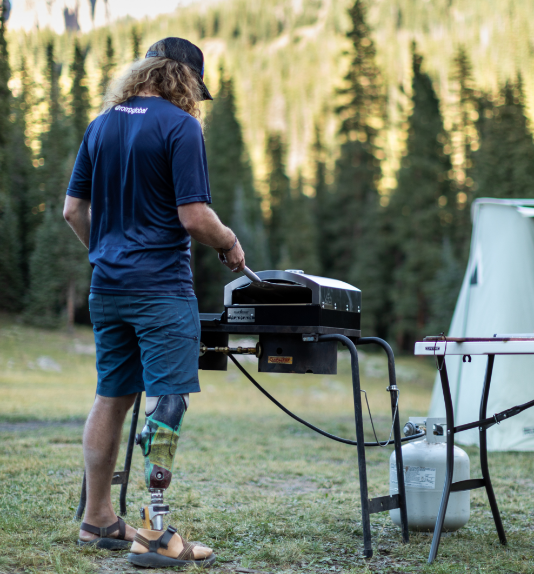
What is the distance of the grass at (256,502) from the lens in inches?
110

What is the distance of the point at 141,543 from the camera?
2625mm

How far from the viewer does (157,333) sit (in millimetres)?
2623

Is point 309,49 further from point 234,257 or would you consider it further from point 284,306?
point 234,257

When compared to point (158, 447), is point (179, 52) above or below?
above

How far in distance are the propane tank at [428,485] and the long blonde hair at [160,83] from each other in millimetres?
1899

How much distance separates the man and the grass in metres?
0.32

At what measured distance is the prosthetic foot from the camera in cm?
260

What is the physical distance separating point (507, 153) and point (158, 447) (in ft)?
123

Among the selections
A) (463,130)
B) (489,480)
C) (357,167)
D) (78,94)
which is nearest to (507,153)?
(463,130)

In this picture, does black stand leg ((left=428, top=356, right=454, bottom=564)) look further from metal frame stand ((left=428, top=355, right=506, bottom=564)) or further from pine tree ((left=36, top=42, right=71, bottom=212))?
pine tree ((left=36, top=42, right=71, bottom=212))

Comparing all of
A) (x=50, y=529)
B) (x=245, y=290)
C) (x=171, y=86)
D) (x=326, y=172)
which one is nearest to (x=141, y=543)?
(x=50, y=529)

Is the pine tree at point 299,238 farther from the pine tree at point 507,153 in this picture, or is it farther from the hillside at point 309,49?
the pine tree at point 507,153

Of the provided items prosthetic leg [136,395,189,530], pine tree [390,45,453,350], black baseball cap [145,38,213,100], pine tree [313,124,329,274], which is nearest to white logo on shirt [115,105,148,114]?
black baseball cap [145,38,213,100]

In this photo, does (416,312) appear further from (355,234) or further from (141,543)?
(141,543)
